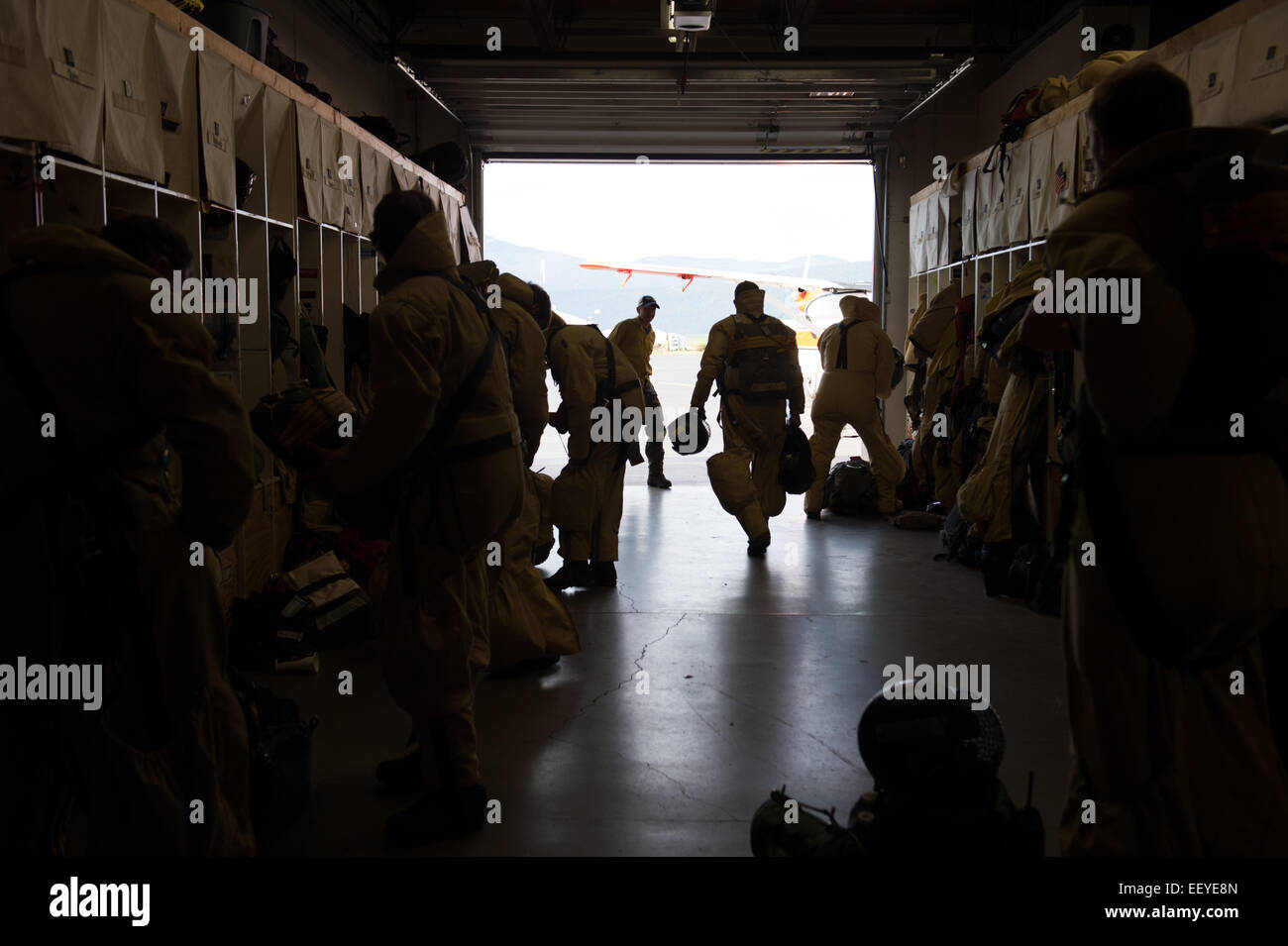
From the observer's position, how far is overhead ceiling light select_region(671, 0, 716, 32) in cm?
792

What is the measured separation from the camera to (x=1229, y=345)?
203cm

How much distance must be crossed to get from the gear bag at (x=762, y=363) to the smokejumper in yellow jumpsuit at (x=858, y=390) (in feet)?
5.47

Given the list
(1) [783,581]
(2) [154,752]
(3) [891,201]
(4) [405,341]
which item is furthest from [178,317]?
(3) [891,201]

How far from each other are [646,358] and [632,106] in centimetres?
413

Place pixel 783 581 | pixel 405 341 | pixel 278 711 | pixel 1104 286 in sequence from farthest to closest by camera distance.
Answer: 1. pixel 783 581
2. pixel 278 711
3. pixel 405 341
4. pixel 1104 286

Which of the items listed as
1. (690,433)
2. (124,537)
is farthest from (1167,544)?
(690,433)

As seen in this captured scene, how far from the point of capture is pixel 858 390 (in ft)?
30.3

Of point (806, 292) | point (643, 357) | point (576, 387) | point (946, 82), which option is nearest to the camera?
point (576, 387)

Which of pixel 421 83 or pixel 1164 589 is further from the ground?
pixel 421 83

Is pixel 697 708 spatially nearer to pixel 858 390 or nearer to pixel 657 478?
pixel 858 390
